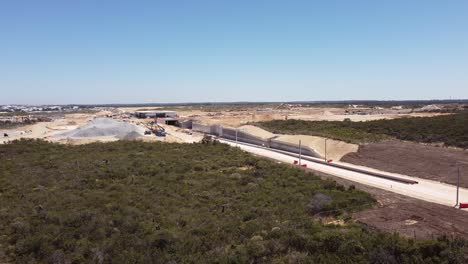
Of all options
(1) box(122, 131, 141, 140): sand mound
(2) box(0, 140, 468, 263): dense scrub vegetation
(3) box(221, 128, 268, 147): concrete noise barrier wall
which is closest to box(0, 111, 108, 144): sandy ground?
(1) box(122, 131, 141, 140): sand mound

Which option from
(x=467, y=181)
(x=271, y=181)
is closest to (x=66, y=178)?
(x=271, y=181)

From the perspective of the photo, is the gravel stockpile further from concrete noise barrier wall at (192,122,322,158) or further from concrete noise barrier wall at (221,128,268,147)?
concrete noise barrier wall at (221,128,268,147)

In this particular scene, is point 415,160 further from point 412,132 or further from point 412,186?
point 412,132

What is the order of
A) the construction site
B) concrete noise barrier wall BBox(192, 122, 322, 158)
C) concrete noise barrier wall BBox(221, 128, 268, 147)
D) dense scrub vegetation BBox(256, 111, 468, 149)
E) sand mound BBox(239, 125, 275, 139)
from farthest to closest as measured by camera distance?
sand mound BBox(239, 125, 275, 139), concrete noise barrier wall BBox(221, 128, 268, 147), dense scrub vegetation BBox(256, 111, 468, 149), concrete noise barrier wall BBox(192, 122, 322, 158), the construction site

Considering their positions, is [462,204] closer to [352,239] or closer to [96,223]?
[352,239]

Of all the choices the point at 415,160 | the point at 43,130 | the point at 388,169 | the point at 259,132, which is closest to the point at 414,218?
the point at 388,169
